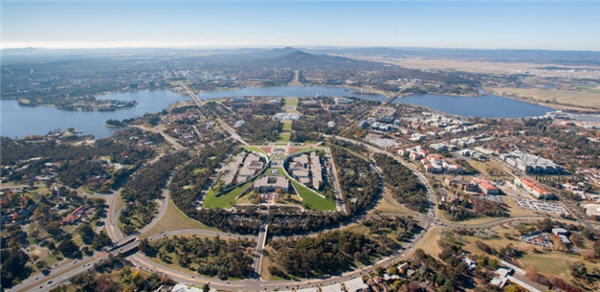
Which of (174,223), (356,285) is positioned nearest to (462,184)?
(356,285)

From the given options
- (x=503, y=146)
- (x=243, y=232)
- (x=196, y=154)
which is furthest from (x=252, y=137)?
(x=503, y=146)

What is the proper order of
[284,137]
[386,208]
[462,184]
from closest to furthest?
[386,208], [462,184], [284,137]

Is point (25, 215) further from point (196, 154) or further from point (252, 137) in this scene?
point (252, 137)

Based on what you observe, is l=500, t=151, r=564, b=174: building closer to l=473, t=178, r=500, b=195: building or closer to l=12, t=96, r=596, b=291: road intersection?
l=473, t=178, r=500, b=195: building

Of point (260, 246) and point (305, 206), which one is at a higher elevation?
point (305, 206)

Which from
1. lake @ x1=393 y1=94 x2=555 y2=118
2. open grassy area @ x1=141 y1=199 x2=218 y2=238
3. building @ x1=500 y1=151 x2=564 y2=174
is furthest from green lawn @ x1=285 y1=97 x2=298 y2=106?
open grassy area @ x1=141 y1=199 x2=218 y2=238

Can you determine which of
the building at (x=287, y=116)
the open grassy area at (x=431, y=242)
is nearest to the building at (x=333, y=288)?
the open grassy area at (x=431, y=242)

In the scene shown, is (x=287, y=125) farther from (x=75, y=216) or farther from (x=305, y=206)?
(x=75, y=216)
